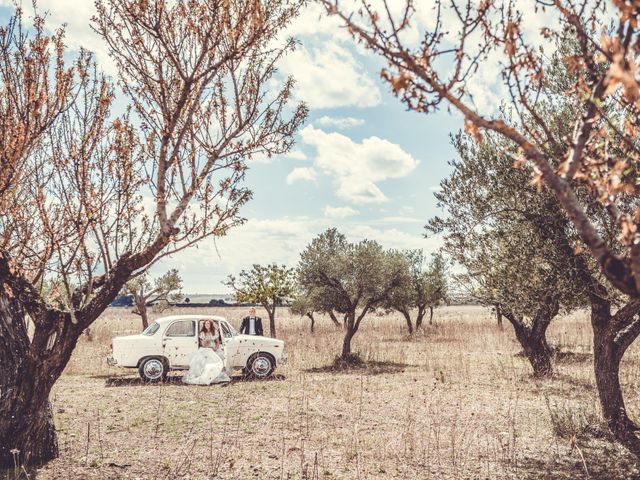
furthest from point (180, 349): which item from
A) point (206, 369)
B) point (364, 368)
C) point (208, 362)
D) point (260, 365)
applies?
→ point (364, 368)

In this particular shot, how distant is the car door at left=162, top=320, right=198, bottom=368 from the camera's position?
15500 millimetres

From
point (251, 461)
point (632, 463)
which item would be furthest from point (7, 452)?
point (632, 463)

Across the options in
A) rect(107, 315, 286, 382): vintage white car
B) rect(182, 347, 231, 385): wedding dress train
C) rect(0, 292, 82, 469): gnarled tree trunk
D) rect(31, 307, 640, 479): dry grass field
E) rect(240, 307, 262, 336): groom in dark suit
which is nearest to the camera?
rect(0, 292, 82, 469): gnarled tree trunk

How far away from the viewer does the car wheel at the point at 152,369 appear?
1514 centimetres

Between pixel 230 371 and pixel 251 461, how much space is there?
26.1 ft

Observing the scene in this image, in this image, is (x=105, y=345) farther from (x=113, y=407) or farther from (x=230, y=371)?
(x=113, y=407)

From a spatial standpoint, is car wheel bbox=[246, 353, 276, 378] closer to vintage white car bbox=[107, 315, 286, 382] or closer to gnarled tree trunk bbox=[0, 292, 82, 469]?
vintage white car bbox=[107, 315, 286, 382]

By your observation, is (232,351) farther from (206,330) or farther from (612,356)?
(612,356)

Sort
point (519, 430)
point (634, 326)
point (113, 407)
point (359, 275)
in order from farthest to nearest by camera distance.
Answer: point (359, 275) → point (113, 407) → point (519, 430) → point (634, 326)

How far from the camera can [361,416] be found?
10734mm

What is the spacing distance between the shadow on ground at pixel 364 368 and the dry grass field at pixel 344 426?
103mm

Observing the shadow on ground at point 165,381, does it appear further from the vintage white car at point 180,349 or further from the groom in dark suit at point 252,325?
the groom in dark suit at point 252,325

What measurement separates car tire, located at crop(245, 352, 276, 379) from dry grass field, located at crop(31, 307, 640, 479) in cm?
47

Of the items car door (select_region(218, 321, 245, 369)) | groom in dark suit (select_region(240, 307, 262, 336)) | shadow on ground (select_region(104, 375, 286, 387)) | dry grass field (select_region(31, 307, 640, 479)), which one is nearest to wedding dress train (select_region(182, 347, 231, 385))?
shadow on ground (select_region(104, 375, 286, 387))
